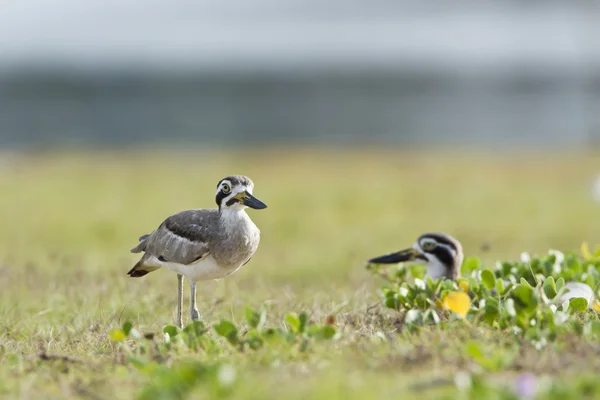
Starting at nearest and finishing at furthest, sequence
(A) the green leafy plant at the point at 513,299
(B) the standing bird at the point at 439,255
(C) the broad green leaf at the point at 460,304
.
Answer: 1. (A) the green leafy plant at the point at 513,299
2. (C) the broad green leaf at the point at 460,304
3. (B) the standing bird at the point at 439,255

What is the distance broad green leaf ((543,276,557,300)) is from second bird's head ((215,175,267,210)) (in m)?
1.51

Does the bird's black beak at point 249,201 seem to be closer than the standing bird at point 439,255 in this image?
Yes

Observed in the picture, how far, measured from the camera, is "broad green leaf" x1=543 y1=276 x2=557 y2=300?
4863mm

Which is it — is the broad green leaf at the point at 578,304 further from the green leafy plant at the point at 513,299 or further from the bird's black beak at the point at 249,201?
the bird's black beak at the point at 249,201

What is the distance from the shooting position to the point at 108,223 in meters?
11.3

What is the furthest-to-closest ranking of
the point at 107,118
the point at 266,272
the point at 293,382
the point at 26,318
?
the point at 107,118
the point at 266,272
the point at 26,318
the point at 293,382

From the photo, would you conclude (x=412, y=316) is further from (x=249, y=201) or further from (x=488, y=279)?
(x=249, y=201)

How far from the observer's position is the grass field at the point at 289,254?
377 cm

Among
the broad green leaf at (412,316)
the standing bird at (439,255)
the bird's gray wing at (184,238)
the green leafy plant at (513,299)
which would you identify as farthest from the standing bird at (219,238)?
the standing bird at (439,255)

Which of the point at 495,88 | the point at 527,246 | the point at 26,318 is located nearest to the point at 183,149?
the point at 495,88

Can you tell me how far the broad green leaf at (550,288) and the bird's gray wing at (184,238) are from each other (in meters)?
1.73

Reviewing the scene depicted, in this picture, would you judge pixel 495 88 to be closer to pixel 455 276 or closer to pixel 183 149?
pixel 183 149

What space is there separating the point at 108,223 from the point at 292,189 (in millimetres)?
4124

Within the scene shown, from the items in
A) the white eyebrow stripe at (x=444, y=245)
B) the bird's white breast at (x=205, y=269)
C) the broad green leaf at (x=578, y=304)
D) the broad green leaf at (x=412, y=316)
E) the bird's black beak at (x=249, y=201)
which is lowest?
the broad green leaf at (x=412, y=316)
